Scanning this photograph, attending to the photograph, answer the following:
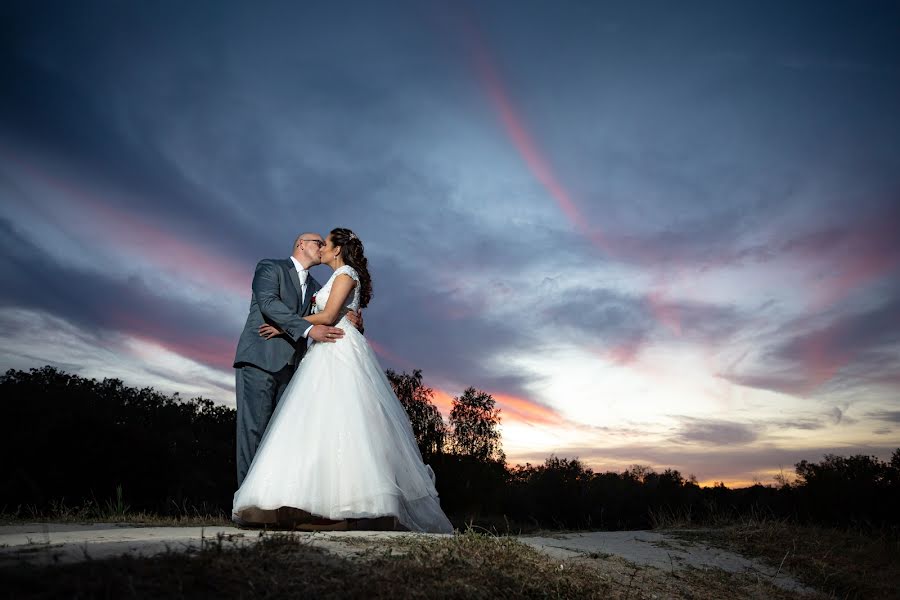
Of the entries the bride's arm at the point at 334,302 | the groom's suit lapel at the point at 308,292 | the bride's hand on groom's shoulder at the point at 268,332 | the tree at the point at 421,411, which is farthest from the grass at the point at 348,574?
the tree at the point at 421,411

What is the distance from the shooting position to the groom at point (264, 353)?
805 centimetres

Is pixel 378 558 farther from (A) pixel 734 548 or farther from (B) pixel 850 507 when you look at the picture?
(B) pixel 850 507

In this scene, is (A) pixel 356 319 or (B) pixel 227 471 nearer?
(A) pixel 356 319

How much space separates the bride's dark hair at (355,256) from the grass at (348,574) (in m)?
3.33

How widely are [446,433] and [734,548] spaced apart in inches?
1610

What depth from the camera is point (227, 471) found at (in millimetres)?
38656

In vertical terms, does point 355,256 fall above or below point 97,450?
above

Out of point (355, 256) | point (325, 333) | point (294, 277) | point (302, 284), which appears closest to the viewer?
point (325, 333)

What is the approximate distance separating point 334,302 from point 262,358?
1.48 metres

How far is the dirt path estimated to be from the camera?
13.8 ft

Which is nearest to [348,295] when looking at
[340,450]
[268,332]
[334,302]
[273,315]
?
[334,302]

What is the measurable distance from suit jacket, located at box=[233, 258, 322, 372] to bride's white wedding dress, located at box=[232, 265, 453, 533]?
1.03m

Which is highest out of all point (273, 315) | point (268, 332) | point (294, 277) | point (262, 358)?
point (294, 277)

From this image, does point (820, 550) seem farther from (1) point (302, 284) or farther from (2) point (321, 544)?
(1) point (302, 284)
